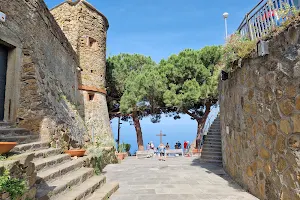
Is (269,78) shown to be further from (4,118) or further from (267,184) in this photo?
(4,118)

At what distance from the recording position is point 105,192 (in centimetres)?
430

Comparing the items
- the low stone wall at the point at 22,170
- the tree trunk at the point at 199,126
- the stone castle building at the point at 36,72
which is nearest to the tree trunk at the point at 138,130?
the tree trunk at the point at 199,126

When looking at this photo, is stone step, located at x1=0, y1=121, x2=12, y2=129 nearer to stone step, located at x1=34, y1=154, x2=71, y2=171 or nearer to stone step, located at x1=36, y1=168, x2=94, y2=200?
stone step, located at x1=34, y1=154, x2=71, y2=171

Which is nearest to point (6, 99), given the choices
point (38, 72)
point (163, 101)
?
point (38, 72)

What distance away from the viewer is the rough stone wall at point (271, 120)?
10.2ft

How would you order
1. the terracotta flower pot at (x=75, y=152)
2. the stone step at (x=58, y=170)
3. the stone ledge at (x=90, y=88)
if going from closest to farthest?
the stone step at (x=58, y=170) → the terracotta flower pot at (x=75, y=152) → the stone ledge at (x=90, y=88)

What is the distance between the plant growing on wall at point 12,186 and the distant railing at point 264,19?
4367 millimetres

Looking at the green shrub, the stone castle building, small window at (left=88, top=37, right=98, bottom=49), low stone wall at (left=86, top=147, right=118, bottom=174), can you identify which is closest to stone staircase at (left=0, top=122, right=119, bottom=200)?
low stone wall at (left=86, top=147, right=118, bottom=174)

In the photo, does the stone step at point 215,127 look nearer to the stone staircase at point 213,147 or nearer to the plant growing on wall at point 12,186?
the stone staircase at point 213,147

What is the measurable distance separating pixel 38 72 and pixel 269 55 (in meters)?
5.57

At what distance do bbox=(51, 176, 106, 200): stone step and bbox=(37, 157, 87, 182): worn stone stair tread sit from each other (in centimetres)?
37

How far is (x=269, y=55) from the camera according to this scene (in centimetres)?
371

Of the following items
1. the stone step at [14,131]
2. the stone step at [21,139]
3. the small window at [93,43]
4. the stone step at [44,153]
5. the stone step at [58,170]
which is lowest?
the stone step at [58,170]

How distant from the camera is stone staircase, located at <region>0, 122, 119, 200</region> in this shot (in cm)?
345
